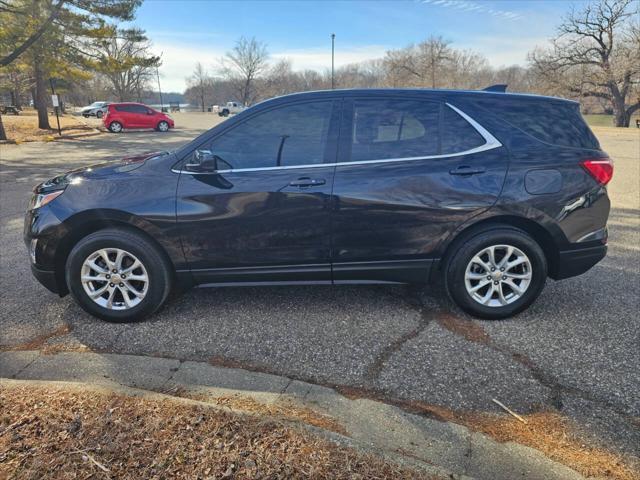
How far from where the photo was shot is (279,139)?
3354mm

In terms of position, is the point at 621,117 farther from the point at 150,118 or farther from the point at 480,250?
the point at 480,250

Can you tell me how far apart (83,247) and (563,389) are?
3.52m

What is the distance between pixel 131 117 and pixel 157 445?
27995mm

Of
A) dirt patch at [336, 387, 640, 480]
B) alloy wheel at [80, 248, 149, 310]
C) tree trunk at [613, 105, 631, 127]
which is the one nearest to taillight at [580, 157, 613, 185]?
dirt patch at [336, 387, 640, 480]

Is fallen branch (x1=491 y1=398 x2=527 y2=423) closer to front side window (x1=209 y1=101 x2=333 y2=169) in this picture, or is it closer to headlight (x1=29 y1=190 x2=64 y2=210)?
front side window (x1=209 y1=101 x2=333 y2=169)

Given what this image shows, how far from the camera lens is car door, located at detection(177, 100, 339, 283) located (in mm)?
3260

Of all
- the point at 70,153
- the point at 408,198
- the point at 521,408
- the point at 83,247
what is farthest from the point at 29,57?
the point at 521,408

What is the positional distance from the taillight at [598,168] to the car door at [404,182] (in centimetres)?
68

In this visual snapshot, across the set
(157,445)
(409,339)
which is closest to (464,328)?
(409,339)

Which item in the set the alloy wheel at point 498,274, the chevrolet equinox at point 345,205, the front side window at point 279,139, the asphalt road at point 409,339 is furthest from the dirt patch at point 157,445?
the alloy wheel at point 498,274

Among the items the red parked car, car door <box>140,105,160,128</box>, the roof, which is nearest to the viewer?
the roof

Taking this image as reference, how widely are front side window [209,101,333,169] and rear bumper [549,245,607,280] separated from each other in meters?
2.14

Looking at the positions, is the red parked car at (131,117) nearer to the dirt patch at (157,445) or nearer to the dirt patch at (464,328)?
the dirt patch at (464,328)

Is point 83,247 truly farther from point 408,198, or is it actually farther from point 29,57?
point 29,57
